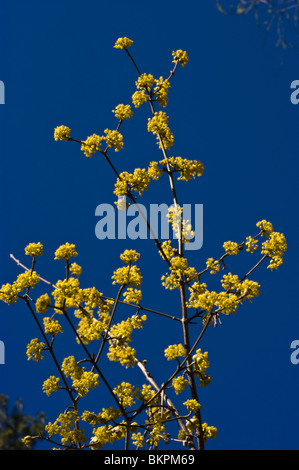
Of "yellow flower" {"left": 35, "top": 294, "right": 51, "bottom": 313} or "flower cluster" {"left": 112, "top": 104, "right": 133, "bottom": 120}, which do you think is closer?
"yellow flower" {"left": 35, "top": 294, "right": 51, "bottom": 313}

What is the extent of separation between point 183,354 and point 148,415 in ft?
2.17

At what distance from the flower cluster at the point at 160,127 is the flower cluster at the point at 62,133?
78cm

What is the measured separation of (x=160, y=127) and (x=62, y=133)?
936 millimetres

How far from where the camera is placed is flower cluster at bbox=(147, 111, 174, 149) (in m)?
4.96

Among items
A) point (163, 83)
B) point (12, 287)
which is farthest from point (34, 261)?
point (163, 83)

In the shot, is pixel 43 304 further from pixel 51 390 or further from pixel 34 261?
pixel 51 390

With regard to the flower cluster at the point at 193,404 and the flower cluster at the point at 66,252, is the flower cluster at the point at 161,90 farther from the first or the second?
the flower cluster at the point at 193,404

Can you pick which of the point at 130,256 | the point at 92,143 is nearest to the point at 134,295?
the point at 130,256

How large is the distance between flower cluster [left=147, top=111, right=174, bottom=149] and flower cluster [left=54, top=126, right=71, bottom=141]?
30.7 inches

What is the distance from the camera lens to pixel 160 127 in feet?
16.4

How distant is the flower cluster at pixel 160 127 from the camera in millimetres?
4965

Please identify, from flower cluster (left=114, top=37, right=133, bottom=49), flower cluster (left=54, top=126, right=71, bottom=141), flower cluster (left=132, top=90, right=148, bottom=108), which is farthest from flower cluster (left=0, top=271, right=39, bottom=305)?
flower cluster (left=114, top=37, right=133, bottom=49)

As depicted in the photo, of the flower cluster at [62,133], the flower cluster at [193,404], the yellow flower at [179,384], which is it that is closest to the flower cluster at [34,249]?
the flower cluster at [62,133]

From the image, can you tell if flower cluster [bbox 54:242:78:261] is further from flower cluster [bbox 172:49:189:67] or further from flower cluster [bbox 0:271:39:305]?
flower cluster [bbox 172:49:189:67]
